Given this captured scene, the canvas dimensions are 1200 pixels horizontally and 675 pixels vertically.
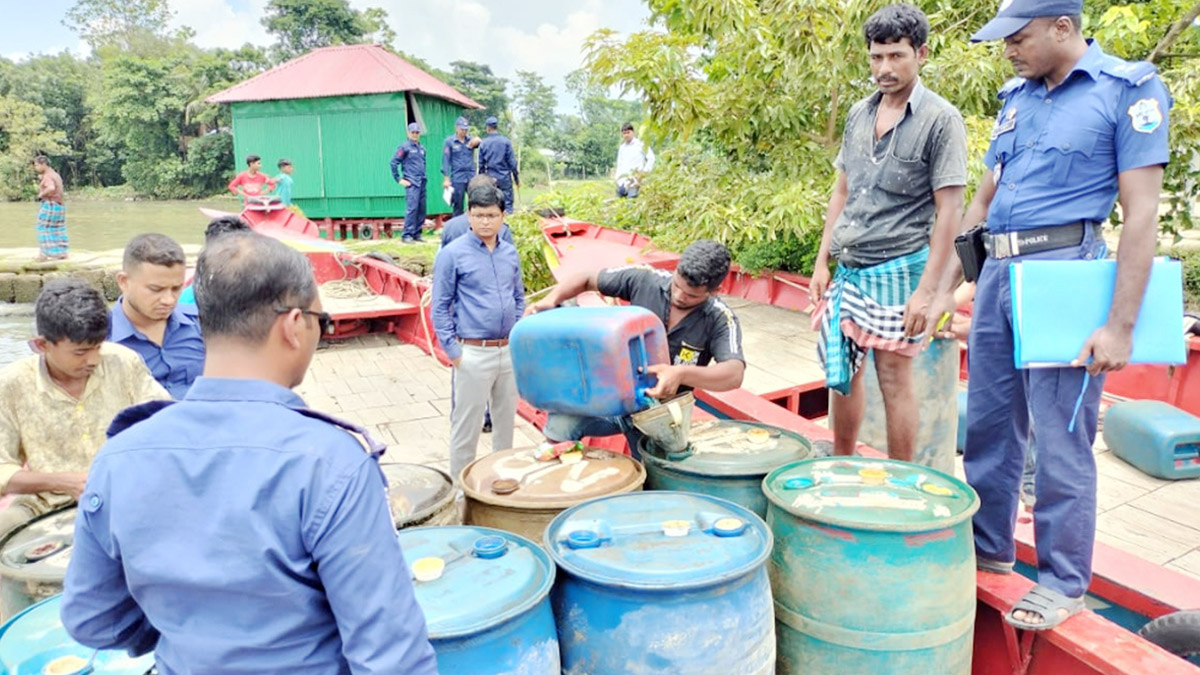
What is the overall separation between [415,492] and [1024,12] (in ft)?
7.72

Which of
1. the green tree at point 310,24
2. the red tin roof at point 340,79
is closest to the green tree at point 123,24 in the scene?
the green tree at point 310,24

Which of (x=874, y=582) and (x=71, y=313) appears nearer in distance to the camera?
(x=874, y=582)

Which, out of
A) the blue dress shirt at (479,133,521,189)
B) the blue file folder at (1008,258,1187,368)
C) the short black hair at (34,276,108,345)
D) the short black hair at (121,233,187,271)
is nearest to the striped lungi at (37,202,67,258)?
the blue dress shirt at (479,133,521,189)

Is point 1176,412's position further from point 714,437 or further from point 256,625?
point 256,625

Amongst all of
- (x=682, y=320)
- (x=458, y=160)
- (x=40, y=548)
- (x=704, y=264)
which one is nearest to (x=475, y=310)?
(x=682, y=320)

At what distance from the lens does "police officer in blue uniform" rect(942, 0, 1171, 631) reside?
211 cm

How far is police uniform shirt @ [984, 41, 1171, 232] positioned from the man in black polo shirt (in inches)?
41.3

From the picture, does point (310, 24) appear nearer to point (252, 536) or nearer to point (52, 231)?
point (52, 231)

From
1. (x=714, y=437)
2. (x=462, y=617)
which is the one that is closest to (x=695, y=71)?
(x=714, y=437)

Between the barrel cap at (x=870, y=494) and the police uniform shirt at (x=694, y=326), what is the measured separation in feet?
2.34

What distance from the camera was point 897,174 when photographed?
9.47 ft

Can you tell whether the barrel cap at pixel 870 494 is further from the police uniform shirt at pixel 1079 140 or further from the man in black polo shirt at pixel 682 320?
the police uniform shirt at pixel 1079 140

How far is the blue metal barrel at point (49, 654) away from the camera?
1786 mm

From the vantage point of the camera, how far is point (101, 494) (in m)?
1.22
